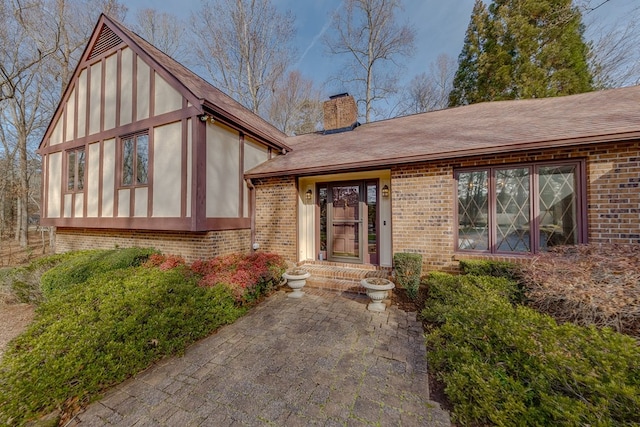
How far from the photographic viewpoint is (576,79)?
37.2 ft

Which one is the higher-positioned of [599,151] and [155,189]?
[599,151]

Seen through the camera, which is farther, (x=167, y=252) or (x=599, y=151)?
(x=167, y=252)

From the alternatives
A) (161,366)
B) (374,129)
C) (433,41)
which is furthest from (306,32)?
(161,366)

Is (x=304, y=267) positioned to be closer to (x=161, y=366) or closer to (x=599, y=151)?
(x=161, y=366)

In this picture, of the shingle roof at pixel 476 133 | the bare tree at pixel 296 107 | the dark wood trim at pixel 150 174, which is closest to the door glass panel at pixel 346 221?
the shingle roof at pixel 476 133

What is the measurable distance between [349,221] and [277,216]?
1.99 metres

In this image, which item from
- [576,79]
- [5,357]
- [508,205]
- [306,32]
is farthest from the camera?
[306,32]

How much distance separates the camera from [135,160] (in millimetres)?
6195

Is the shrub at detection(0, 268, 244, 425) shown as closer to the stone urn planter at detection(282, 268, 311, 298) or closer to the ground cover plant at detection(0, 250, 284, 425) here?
the ground cover plant at detection(0, 250, 284, 425)

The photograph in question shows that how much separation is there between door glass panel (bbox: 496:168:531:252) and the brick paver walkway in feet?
8.66

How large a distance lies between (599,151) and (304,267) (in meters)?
6.13

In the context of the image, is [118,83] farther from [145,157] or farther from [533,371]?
[533,371]

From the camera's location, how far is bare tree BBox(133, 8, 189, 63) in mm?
13766

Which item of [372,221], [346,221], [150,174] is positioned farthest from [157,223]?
[372,221]
